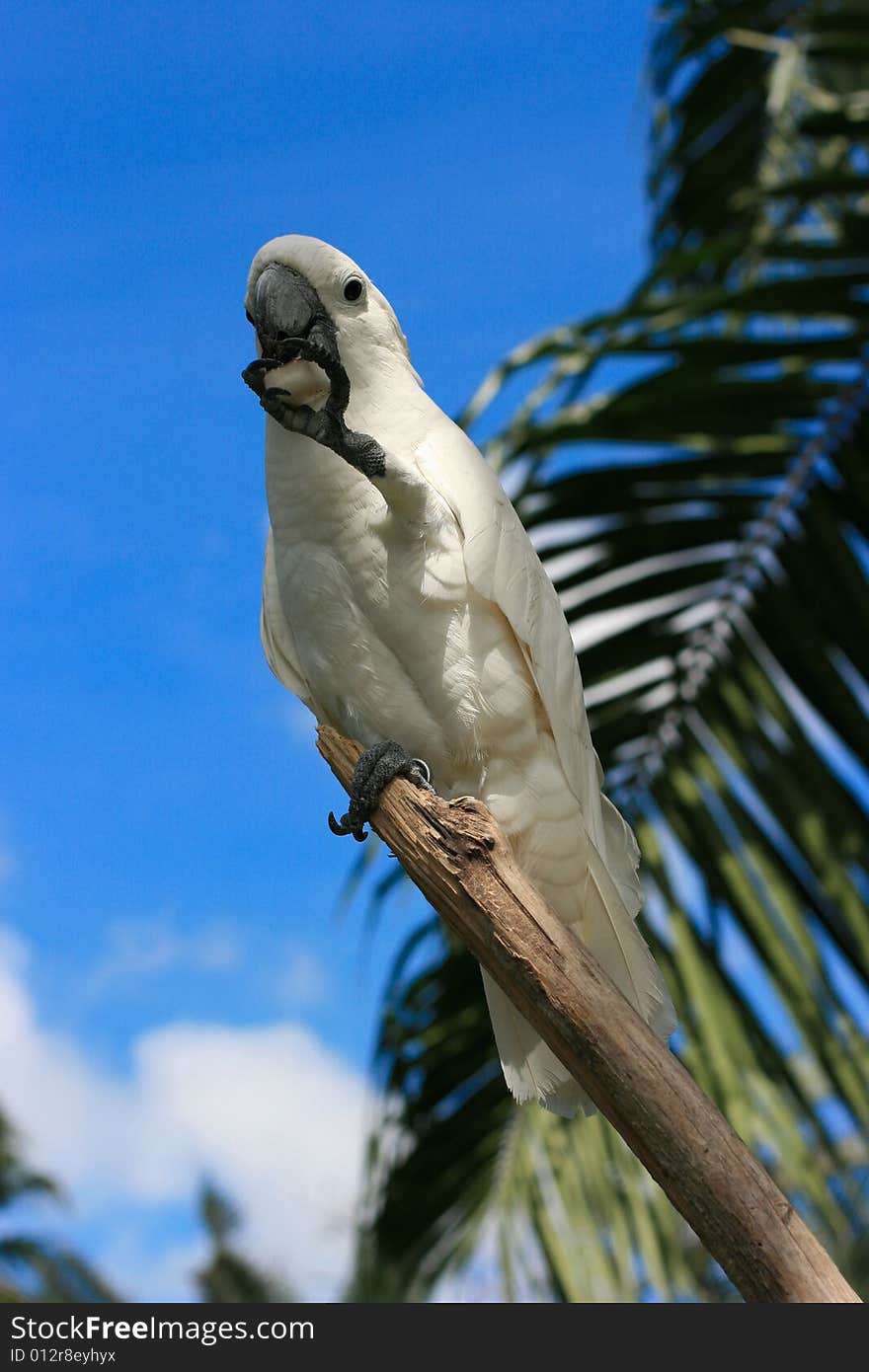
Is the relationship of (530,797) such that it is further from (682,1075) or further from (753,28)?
(753,28)

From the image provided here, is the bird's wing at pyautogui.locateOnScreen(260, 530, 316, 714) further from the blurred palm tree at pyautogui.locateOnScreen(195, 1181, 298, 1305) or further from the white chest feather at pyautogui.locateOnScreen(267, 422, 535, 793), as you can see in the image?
the blurred palm tree at pyautogui.locateOnScreen(195, 1181, 298, 1305)

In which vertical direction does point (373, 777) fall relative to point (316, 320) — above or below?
below

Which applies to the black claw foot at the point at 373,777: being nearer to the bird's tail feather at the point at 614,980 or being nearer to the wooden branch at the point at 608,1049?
the wooden branch at the point at 608,1049

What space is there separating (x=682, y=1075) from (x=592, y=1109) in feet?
2.27

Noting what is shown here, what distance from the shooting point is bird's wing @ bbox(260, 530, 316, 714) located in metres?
2.54

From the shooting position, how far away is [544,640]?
7.68ft

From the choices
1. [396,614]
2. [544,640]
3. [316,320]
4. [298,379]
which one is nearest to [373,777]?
[396,614]

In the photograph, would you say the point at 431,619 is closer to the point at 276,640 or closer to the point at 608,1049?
the point at 276,640

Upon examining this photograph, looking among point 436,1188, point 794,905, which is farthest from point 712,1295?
point 794,905

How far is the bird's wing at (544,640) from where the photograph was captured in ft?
7.50

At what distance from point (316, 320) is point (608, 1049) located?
140cm

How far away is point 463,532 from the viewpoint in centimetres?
229

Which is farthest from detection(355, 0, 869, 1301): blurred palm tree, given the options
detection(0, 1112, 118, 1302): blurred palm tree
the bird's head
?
detection(0, 1112, 118, 1302): blurred palm tree

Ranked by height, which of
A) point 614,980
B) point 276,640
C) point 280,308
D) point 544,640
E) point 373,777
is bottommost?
point 614,980
